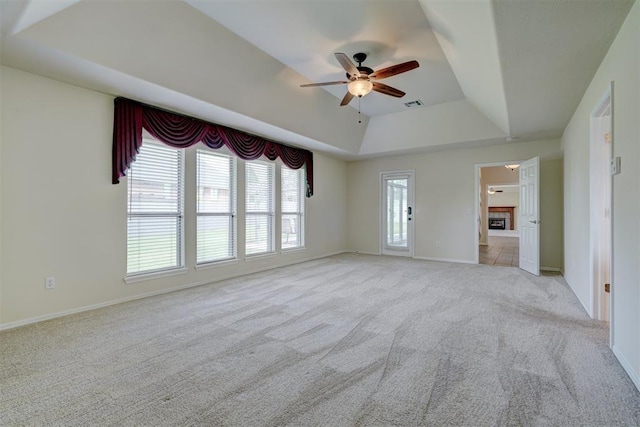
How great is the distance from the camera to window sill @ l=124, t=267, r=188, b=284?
3.79 m

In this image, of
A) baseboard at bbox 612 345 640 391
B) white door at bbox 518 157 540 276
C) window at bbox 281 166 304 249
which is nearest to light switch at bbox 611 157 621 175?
baseboard at bbox 612 345 640 391

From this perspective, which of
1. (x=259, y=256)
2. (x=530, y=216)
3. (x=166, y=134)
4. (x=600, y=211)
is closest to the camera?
(x=600, y=211)

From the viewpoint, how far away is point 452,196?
21.9 ft

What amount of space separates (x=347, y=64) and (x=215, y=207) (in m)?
3.01

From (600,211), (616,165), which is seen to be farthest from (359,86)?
(600,211)

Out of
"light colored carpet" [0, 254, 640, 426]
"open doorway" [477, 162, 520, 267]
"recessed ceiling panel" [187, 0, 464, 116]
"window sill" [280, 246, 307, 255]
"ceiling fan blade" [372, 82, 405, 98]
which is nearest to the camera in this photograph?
"light colored carpet" [0, 254, 640, 426]

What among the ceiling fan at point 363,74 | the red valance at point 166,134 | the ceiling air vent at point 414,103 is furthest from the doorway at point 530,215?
the red valance at point 166,134

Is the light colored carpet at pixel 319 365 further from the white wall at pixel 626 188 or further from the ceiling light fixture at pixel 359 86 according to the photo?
the ceiling light fixture at pixel 359 86

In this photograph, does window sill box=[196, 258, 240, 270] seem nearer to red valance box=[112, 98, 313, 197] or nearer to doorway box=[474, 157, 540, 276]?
red valance box=[112, 98, 313, 197]

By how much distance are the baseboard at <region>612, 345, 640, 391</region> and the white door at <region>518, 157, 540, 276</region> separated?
322 cm

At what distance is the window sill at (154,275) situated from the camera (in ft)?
12.4

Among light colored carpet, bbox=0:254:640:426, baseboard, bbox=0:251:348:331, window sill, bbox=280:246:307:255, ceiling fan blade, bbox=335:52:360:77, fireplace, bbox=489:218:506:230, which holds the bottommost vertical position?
light colored carpet, bbox=0:254:640:426

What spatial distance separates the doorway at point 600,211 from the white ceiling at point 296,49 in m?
0.57

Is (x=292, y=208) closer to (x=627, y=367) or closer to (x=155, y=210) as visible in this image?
(x=155, y=210)
